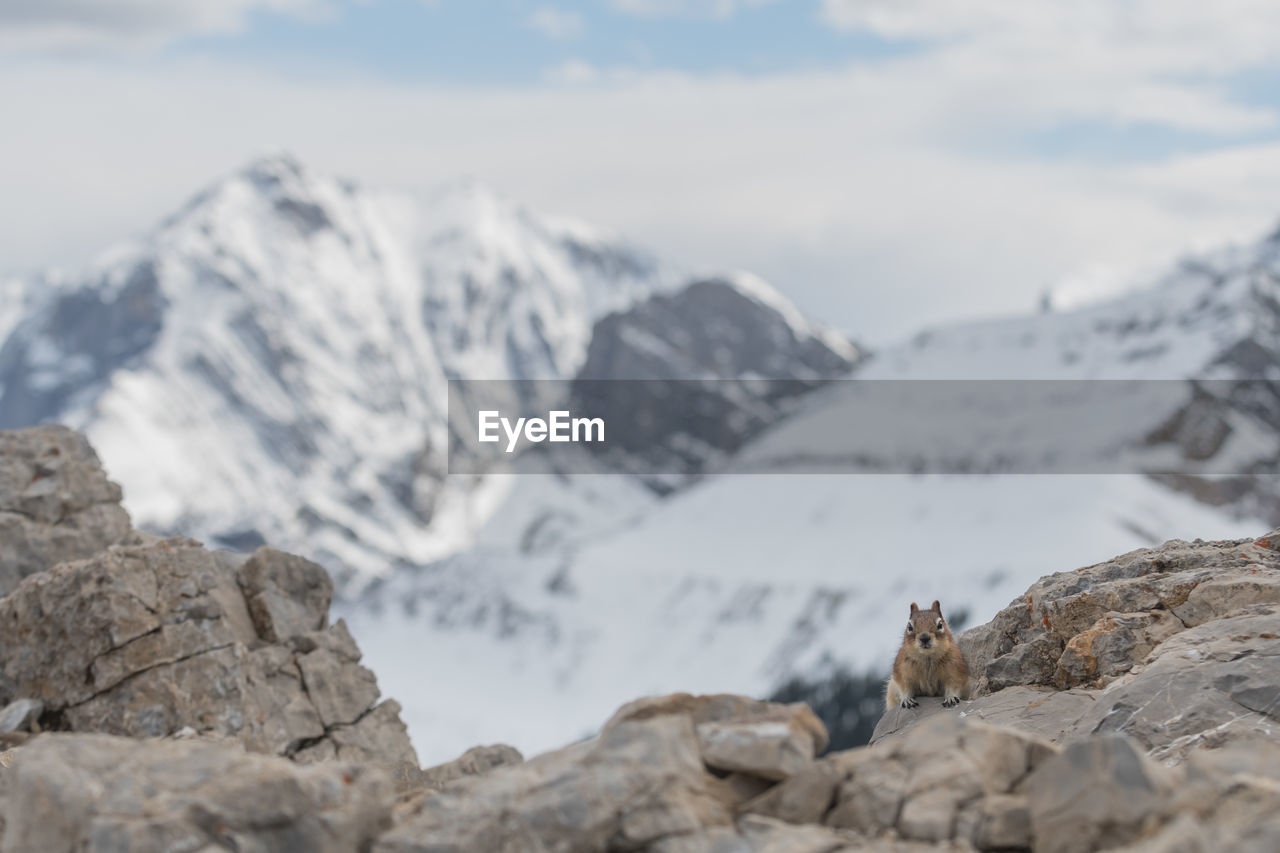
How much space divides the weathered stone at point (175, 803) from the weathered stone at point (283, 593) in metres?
22.1

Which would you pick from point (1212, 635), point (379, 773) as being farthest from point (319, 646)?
point (1212, 635)

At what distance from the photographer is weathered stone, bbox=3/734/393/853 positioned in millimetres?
17219

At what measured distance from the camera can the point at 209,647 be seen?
121ft

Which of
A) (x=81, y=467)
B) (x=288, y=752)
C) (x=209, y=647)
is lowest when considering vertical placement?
(x=288, y=752)

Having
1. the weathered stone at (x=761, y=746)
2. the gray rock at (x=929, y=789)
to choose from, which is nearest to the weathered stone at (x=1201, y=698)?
the gray rock at (x=929, y=789)

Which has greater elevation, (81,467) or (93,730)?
(81,467)

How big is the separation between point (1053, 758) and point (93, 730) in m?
25.4

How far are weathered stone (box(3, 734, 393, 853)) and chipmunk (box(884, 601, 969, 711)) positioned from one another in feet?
37.6

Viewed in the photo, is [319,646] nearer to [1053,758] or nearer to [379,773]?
[379,773]

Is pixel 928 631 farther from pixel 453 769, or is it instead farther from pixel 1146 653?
pixel 453 769

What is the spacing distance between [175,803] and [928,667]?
1458cm

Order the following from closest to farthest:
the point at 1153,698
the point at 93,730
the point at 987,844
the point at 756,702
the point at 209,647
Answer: the point at 987,844 → the point at 756,702 → the point at 1153,698 → the point at 93,730 → the point at 209,647

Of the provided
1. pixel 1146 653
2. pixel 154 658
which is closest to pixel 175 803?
pixel 1146 653

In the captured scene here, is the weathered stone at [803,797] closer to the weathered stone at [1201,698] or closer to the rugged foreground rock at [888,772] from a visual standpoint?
the rugged foreground rock at [888,772]
